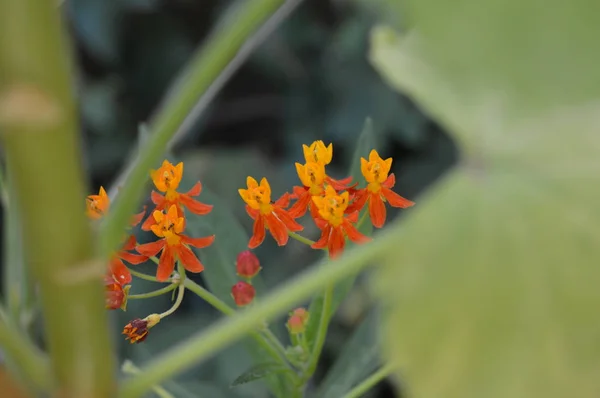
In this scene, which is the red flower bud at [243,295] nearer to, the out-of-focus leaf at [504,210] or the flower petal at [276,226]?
the flower petal at [276,226]

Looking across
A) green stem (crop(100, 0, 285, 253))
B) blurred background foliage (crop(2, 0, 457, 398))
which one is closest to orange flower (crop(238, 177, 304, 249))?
green stem (crop(100, 0, 285, 253))

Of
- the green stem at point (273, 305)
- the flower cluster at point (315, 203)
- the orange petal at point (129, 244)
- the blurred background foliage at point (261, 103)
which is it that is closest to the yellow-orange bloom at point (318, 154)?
the flower cluster at point (315, 203)

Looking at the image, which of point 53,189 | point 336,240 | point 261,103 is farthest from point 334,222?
point 261,103

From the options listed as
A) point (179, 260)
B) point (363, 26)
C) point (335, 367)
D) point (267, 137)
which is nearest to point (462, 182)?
point (179, 260)

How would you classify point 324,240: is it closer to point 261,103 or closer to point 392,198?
point 392,198

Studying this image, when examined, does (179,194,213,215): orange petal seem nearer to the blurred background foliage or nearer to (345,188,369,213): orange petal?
(345,188,369,213): orange petal

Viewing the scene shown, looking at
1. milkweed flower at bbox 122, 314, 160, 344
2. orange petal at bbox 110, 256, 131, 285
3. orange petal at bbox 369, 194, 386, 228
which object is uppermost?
orange petal at bbox 369, 194, 386, 228

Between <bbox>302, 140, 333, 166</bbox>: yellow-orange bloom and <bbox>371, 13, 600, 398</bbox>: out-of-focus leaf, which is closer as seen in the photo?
<bbox>371, 13, 600, 398</bbox>: out-of-focus leaf
